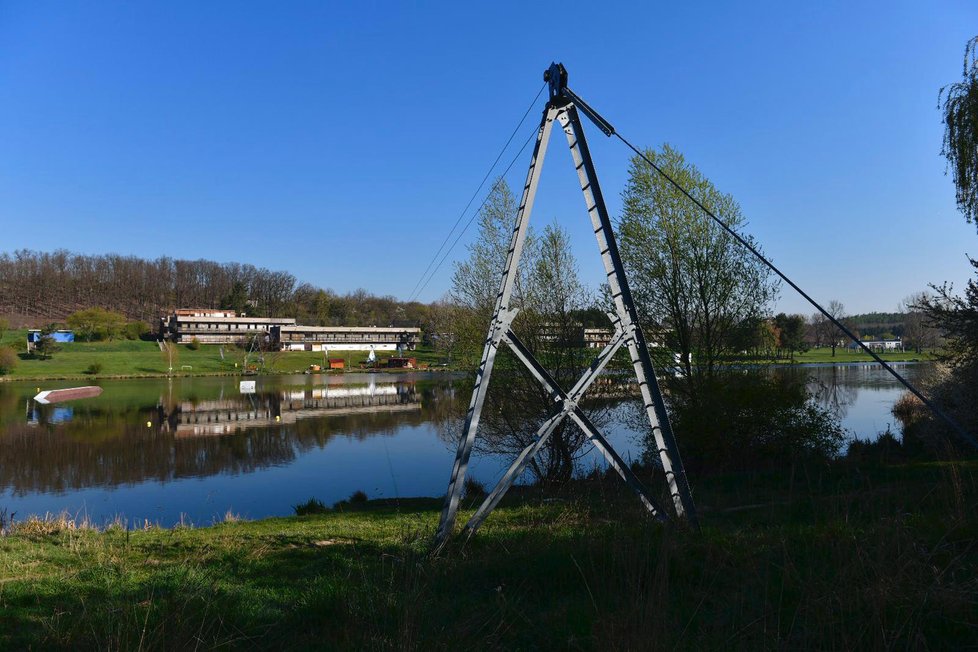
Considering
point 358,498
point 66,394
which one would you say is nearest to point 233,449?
point 358,498

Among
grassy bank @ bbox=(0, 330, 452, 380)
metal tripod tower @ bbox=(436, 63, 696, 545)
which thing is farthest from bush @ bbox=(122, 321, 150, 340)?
metal tripod tower @ bbox=(436, 63, 696, 545)

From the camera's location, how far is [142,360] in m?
77.1

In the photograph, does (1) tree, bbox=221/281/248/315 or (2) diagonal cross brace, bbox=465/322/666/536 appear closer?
(2) diagonal cross brace, bbox=465/322/666/536

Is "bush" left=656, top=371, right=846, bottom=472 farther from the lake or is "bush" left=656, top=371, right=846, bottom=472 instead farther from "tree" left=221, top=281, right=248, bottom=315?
"tree" left=221, top=281, right=248, bottom=315

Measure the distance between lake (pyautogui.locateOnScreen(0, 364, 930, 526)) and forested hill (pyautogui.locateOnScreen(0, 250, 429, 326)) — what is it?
71.3 m

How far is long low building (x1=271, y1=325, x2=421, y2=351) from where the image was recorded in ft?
335

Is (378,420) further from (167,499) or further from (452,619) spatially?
(452,619)

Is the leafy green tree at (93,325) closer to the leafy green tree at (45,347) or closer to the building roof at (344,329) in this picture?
the leafy green tree at (45,347)

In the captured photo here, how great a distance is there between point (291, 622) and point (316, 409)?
130ft

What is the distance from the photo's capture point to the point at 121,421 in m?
36.1

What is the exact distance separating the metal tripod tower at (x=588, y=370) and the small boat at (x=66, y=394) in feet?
164

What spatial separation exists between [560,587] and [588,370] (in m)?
2.96

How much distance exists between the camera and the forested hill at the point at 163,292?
122 m

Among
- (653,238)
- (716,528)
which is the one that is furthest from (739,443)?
(716,528)
